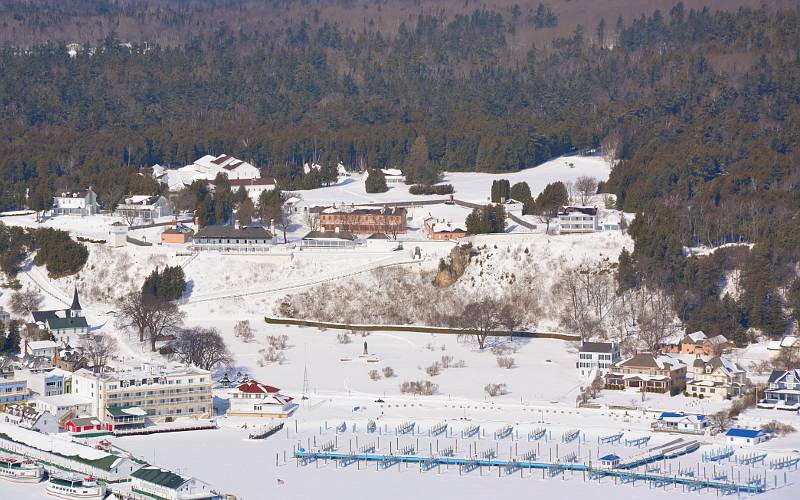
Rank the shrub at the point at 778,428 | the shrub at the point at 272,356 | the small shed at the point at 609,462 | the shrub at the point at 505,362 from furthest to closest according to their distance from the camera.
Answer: the shrub at the point at 272,356
the shrub at the point at 505,362
the shrub at the point at 778,428
the small shed at the point at 609,462

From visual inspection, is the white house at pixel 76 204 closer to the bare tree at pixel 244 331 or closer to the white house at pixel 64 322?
the white house at pixel 64 322

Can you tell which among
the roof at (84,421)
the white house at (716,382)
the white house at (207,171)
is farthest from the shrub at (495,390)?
the white house at (207,171)

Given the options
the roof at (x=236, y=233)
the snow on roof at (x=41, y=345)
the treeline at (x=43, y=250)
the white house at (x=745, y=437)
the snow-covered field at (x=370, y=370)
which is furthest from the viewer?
the roof at (x=236, y=233)

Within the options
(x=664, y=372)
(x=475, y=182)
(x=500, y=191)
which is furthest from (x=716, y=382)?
(x=475, y=182)

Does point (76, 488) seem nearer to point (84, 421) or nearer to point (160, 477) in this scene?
point (160, 477)

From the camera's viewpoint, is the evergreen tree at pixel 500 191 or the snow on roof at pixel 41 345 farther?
the evergreen tree at pixel 500 191

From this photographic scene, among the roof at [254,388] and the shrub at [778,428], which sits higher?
the roof at [254,388]

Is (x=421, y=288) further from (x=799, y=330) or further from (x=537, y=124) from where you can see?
(x=537, y=124)
